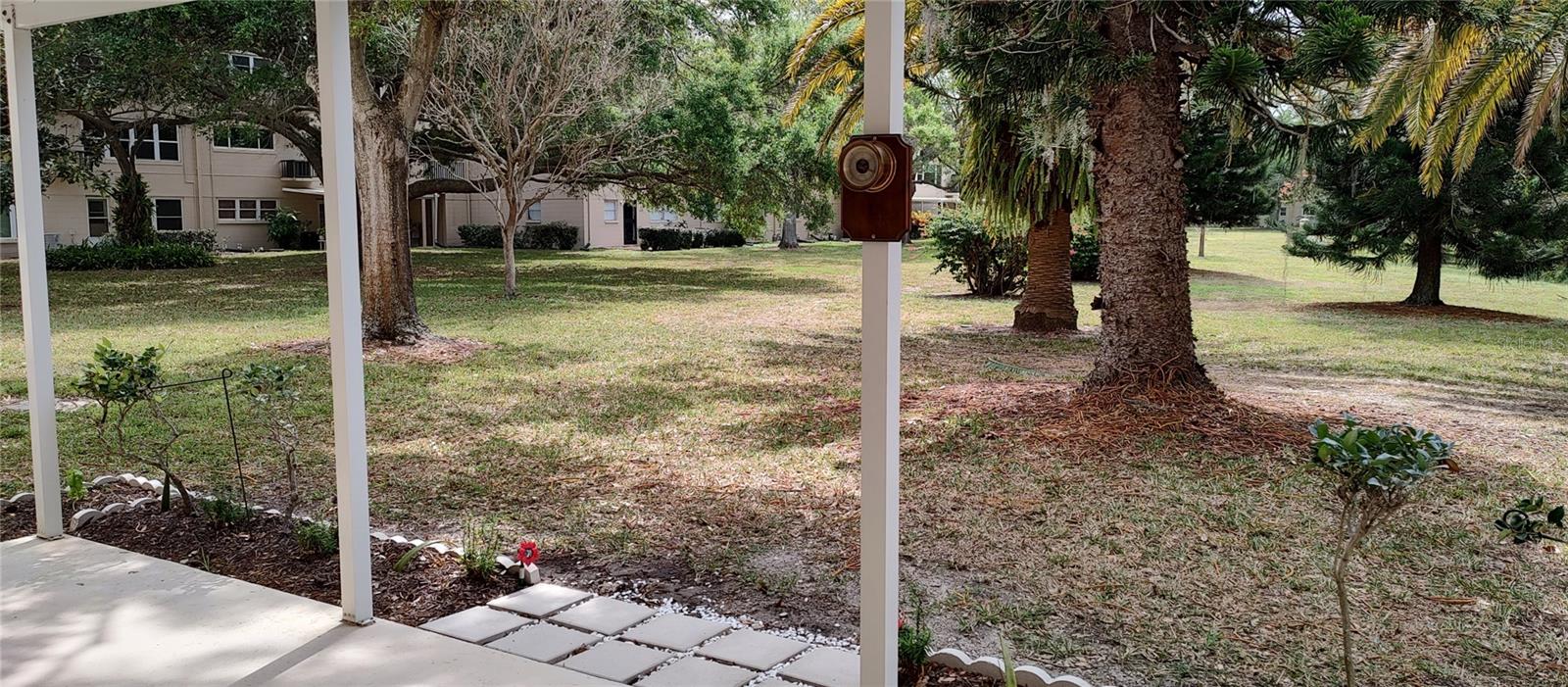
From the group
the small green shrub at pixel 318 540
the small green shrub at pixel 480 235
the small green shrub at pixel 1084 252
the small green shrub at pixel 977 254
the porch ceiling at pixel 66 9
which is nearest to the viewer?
the porch ceiling at pixel 66 9

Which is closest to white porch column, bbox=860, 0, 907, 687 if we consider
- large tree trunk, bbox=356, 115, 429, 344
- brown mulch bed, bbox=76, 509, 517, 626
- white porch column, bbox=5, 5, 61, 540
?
brown mulch bed, bbox=76, 509, 517, 626

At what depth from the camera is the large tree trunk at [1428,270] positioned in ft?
35.9

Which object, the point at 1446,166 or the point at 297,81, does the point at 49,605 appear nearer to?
the point at 1446,166

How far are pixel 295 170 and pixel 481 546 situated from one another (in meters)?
21.2

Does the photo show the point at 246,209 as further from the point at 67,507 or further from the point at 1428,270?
the point at 1428,270

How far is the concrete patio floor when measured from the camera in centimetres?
263

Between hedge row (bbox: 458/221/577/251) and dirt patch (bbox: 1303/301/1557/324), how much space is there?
14.9 m

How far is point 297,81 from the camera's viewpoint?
1348 cm

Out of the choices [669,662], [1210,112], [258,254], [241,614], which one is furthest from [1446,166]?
[258,254]

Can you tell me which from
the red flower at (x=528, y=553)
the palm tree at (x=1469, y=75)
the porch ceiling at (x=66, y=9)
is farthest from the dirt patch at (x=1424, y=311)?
the porch ceiling at (x=66, y=9)

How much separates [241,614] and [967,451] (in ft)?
10.8

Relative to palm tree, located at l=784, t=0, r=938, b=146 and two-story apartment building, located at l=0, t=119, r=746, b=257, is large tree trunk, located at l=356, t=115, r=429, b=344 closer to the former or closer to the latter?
palm tree, located at l=784, t=0, r=938, b=146

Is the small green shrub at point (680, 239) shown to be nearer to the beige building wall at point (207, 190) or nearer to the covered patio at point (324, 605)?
the beige building wall at point (207, 190)

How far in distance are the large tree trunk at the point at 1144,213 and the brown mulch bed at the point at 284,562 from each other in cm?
355
